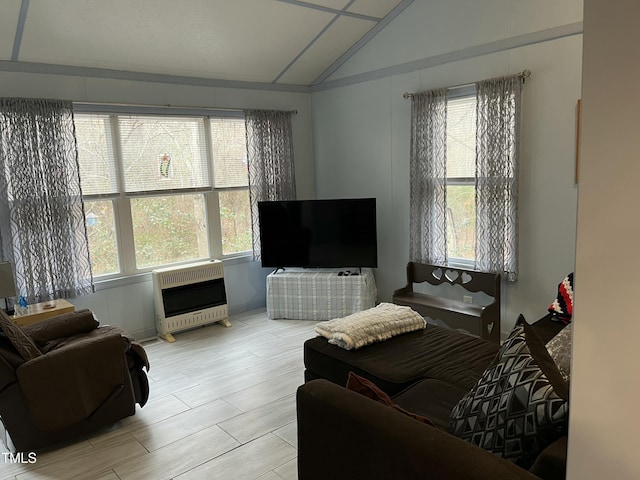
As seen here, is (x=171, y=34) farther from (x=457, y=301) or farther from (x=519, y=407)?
(x=519, y=407)

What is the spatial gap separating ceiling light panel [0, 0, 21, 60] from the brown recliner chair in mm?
2089

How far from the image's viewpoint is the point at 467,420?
166 cm

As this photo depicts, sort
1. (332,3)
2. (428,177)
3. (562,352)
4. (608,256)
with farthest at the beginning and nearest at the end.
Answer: (428,177), (332,3), (562,352), (608,256)

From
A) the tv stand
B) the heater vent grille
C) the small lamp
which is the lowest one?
the tv stand

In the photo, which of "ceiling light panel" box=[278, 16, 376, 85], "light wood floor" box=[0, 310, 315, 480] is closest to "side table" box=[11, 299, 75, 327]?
"light wood floor" box=[0, 310, 315, 480]

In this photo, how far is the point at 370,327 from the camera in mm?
2965

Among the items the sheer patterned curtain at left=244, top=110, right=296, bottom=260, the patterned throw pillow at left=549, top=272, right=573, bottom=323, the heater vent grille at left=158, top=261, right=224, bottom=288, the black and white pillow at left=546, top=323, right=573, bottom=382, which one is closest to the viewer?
the black and white pillow at left=546, top=323, right=573, bottom=382

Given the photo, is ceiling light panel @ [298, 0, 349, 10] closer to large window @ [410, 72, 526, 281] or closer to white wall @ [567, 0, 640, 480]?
large window @ [410, 72, 526, 281]

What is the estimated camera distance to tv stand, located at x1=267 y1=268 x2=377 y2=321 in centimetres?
491

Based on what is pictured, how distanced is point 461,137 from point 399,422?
10.8 feet

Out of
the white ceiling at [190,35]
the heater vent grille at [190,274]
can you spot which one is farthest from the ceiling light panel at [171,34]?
the heater vent grille at [190,274]

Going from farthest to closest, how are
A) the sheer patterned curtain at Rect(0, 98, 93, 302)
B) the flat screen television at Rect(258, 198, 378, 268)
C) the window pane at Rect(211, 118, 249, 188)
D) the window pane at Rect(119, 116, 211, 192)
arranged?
the window pane at Rect(211, 118, 249, 188)
the flat screen television at Rect(258, 198, 378, 268)
the window pane at Rect(119, 116, 211, 192)
the sheer patterned curtain at Rect(0, 98, 93, 302)

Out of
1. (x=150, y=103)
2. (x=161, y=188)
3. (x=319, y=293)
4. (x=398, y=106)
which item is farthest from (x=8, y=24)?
(x=319, y=293)

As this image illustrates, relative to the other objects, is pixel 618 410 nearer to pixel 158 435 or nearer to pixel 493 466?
pixel 493 466
